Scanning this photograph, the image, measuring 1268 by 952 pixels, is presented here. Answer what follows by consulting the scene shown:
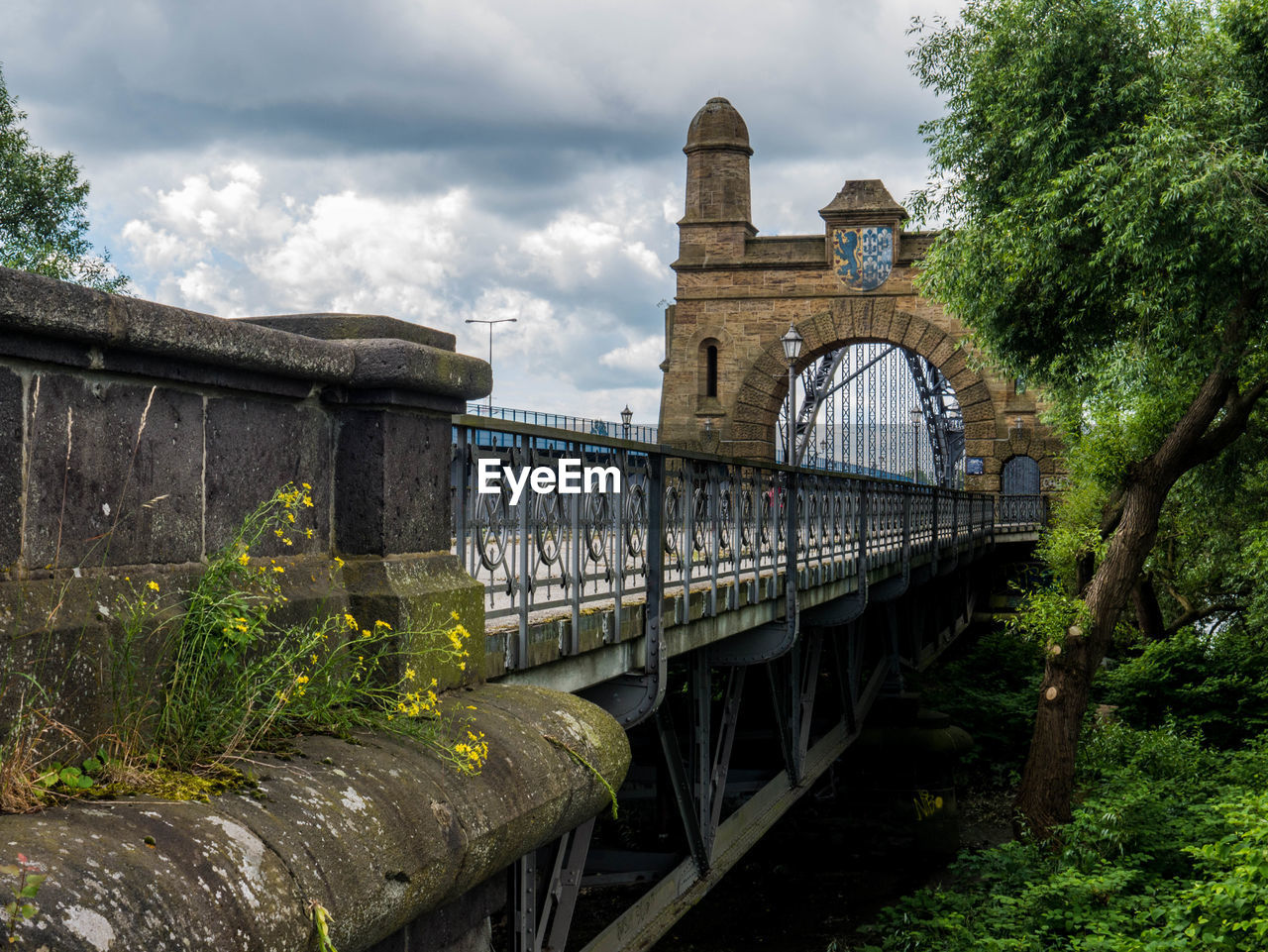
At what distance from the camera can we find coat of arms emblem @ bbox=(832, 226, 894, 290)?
109ft

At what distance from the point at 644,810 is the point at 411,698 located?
14.4 meters

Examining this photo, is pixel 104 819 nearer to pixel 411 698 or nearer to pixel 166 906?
pixel 166 906

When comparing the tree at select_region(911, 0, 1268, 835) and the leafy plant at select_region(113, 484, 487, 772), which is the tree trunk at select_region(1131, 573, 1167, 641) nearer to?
the tree at select_region(911, 0, 1268, 835)

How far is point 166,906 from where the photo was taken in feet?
6.09

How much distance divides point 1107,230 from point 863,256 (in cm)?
2059

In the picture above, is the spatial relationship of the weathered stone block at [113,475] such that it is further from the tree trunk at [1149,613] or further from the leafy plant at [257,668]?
the tree trunk at [1149,613]

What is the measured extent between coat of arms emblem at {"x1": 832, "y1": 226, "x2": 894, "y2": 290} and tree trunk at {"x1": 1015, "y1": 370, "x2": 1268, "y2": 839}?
A: 763 inches

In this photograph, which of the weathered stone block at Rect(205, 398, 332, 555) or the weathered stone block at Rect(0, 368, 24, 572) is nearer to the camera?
the weathered stone block at Rect(0, 368, 24, 572)

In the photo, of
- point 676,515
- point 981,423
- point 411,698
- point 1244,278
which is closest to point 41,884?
point 411,698

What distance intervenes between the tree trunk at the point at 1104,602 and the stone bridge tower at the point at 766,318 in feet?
61.7

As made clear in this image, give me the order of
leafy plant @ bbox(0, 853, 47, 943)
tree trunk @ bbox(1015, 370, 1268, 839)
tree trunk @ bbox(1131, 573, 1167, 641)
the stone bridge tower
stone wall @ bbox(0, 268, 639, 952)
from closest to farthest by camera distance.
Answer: leafy plant @ bbox(0, 853, 47, 943) → stone wall @ bbox(0, 268, 639, 952) → tree trunk @ bbox(1015, 370, 1268, 839) → tree trunk @ bbox(1131, 573, 1167, 641) → the stone bridge tower

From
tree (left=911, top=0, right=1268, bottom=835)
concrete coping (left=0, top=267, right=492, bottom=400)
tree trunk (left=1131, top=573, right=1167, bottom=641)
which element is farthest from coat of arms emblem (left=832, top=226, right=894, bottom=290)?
concrete coping (left=0, top=267, right=492, bottom=400)

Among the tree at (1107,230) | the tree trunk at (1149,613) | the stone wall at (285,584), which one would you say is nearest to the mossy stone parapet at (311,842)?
the stone wall at (285,584)

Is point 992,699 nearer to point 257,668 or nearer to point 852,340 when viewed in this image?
point 852,340
